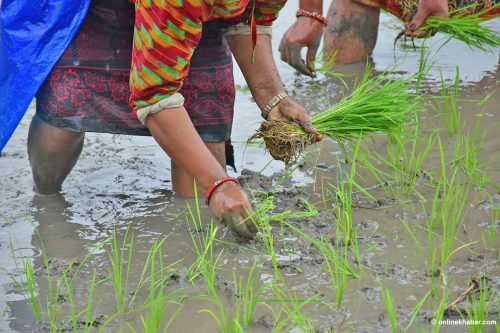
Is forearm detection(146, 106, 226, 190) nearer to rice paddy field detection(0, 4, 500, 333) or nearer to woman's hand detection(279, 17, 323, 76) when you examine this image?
rice paddy field detection(0, 4, 500, 333)

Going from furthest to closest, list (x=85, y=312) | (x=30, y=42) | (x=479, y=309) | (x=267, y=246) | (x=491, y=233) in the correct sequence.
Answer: (x=30, y=42) < (x=491, y=233) < (x=267, y=246) < (x=85, y=312) < (x=479, y=309)

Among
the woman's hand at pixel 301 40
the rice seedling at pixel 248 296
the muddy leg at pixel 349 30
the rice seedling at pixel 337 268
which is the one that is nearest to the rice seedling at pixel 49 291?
the rice seedling at pixel 248 296

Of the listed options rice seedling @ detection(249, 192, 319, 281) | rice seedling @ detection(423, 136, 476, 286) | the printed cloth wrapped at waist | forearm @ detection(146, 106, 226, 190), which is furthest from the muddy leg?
forearm @ detection(146, 106, 226, 190)

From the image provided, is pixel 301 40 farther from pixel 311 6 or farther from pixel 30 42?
pixel 30 42

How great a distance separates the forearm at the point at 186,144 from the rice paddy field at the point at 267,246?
0.49ft

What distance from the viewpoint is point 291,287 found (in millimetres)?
2506

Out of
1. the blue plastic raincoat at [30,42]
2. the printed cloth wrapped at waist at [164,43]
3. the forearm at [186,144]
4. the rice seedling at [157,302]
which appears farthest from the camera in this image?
Result: the blue plastic raincoat at [30,42]

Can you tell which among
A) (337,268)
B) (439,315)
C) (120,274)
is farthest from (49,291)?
(439,315)

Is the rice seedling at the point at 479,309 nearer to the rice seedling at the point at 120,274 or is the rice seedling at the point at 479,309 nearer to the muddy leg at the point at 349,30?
the rice seedling at the point at 120,274

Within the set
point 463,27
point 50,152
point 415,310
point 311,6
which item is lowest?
point 415,310

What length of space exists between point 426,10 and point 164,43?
6.39ft

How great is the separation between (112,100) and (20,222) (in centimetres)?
54

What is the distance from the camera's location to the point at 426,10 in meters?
4.07

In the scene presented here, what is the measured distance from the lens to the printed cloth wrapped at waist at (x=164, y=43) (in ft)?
8.04
